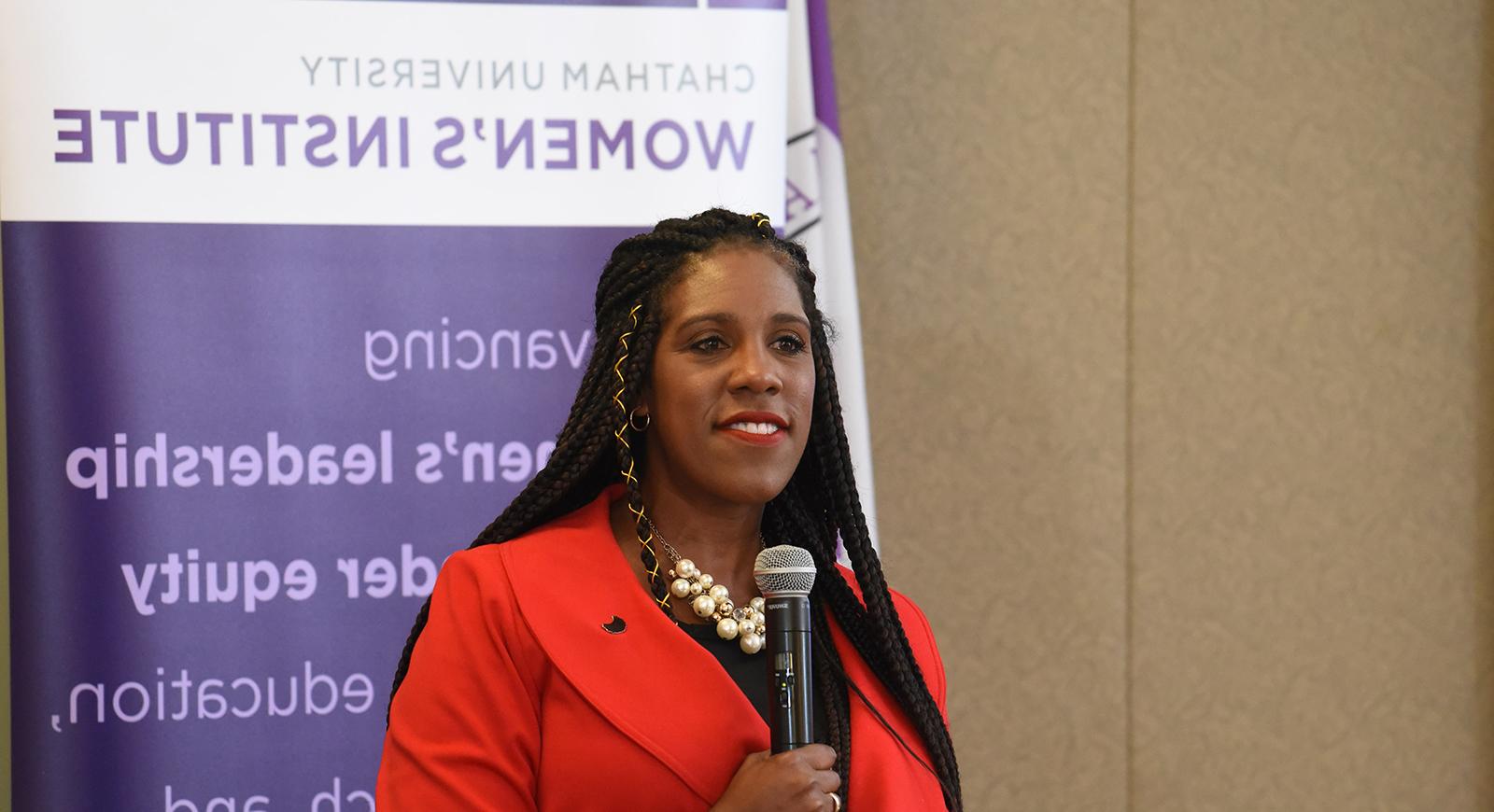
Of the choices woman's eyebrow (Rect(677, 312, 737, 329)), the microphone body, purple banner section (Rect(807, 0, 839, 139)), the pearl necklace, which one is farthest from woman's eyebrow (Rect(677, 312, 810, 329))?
purple banner section (Rect(807, 0, 839, 139))

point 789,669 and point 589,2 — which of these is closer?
point 789,669

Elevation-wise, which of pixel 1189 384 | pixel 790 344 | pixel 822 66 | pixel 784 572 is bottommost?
pixel 784 572

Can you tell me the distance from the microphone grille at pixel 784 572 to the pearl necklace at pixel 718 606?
0.71 feet

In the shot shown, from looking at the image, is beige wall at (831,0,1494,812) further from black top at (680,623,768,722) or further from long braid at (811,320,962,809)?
black top at (680,623,768,722)

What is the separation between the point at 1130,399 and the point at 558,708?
2415mm

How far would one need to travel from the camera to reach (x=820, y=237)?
10.4ft

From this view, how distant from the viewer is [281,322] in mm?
2848

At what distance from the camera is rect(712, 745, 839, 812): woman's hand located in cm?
158

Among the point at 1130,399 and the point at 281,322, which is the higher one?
the point at 281,322

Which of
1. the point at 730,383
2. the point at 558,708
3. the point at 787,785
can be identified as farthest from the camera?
the point at 730,383

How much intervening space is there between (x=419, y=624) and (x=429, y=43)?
1.40 m

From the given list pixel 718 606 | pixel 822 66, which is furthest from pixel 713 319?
pixel 822 66

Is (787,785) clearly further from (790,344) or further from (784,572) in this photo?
(790,344)

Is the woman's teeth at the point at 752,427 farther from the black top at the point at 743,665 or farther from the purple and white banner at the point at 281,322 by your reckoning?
the purple and white banner at the point at 281,322
